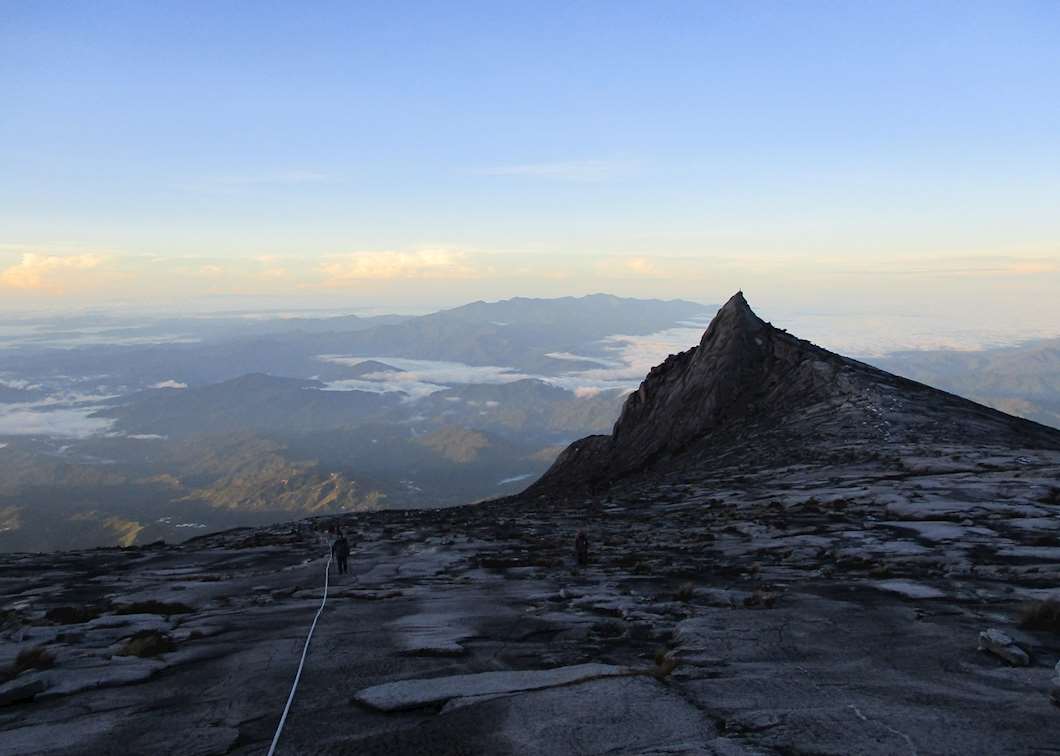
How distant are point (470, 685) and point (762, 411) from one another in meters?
53.9

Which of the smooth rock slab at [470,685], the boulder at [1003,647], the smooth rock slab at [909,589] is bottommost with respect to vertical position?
the smooth rock slab at [909,589]

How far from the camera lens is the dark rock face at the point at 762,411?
4872 centimetres

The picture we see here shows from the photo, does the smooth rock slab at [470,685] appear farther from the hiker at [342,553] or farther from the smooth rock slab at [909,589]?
the hiker at [342,553]

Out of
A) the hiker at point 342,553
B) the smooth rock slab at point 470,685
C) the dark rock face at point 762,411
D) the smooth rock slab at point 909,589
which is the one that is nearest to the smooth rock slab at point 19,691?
the smooth rock slab at point 470,685

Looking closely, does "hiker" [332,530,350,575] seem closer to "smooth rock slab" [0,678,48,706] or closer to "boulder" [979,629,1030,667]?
"smooth rock slab" [0,678,48,706]

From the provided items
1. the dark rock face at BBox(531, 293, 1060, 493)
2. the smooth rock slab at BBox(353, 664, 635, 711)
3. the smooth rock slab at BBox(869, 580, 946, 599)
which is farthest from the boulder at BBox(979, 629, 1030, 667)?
the dark rock face at BBox(531, 293, 1060, 493)

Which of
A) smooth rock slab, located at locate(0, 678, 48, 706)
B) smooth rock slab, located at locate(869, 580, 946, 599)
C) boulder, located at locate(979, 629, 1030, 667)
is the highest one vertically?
boulder, located at locate(979, 629, 1030, 667)

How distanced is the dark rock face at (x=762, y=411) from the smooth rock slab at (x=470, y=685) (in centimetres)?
3719

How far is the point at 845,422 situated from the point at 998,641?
41.7 m

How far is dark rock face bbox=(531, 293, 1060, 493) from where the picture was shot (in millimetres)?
48719

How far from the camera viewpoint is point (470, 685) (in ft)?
36.4

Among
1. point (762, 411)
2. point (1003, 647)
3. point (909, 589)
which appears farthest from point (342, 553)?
point (762, 411)

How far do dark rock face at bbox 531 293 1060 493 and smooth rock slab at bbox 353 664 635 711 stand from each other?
3719cm

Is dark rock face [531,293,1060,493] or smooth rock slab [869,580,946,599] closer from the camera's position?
smooth rock slab [869,580,946,599]
